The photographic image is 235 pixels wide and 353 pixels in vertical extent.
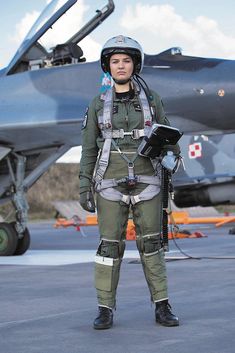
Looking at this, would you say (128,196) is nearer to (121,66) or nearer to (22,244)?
(121,66)

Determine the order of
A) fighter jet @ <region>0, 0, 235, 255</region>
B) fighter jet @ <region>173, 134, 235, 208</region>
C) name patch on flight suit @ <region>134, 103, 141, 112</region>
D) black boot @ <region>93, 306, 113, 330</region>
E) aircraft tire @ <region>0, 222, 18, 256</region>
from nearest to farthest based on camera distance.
→ black boot @ <region>93, 306, 113, 330</region>
name patch on flight suit @ <region>134, 103, 141, 112</region>
fighter jet @ <region>0, 0, 235, 255</region>
aircraft tire @ <region>0, 222, 18, 256</region>
fighter jet @ <region>173, 134, 235, 208</region>

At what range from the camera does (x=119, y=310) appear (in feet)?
17.9

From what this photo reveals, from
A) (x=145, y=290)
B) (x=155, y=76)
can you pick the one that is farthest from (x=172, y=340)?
(x=155, y=76)

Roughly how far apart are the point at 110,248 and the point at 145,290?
65.3 inches

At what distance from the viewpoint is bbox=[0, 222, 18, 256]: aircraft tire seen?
436 inches

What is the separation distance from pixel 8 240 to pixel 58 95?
7.69 feet

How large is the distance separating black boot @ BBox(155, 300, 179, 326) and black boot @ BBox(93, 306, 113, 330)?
31 cm

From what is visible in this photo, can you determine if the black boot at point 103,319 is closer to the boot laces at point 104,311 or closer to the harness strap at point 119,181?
the boot laces at point 104,311

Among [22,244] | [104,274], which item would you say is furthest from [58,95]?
[104,274]

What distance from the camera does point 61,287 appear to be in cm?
701

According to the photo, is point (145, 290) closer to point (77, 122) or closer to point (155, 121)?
point (155, 121)

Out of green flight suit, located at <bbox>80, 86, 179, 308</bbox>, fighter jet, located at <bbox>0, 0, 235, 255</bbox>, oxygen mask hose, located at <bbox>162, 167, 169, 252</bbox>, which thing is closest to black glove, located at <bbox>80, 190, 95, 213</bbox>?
green flight suit, located at <bbox>80, 86, 179, 308</bbox>

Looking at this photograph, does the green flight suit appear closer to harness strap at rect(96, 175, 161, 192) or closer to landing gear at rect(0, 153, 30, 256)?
harness strap at rect(96, 175, 161, 192)

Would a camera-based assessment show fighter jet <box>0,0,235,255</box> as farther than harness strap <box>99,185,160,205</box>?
Yes
